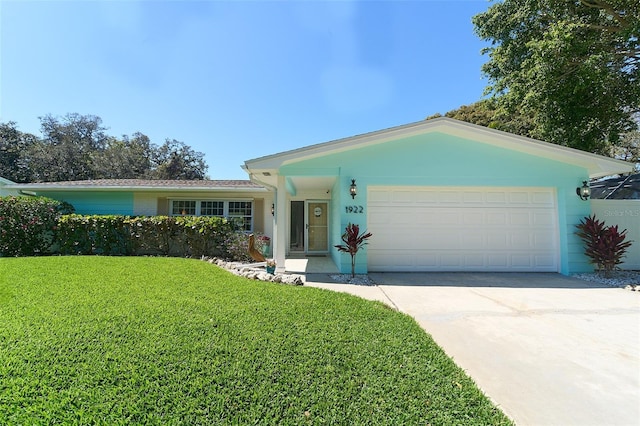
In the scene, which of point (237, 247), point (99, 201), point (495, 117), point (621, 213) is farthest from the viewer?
point (495, 117)

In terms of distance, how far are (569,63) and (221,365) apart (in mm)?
13332

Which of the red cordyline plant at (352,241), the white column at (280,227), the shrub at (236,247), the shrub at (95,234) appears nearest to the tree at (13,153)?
the shrub at (95,234)

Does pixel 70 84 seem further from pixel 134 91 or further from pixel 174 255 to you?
pixel 174 255

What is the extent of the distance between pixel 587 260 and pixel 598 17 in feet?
30.1

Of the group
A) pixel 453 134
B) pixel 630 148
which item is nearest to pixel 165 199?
pixel 453 134

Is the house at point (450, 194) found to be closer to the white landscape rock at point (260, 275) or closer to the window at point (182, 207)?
the white landscape rock at point (260, 275)

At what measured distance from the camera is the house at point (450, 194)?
7666 mm

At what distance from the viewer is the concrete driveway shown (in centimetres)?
237

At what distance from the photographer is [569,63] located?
379 inches

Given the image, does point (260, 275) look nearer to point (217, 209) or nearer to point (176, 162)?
point (217, 209)

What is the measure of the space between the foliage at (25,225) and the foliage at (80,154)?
61.5 feet

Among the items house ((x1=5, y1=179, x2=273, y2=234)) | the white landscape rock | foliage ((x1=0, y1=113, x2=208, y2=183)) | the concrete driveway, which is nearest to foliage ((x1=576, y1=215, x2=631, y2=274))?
the concrete driveway

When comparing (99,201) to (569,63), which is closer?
(569,63)

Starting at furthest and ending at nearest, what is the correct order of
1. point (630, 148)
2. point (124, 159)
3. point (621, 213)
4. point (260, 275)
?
point (124, 159)
point (630, 148)
point (621, 213)
point (260, 275)
